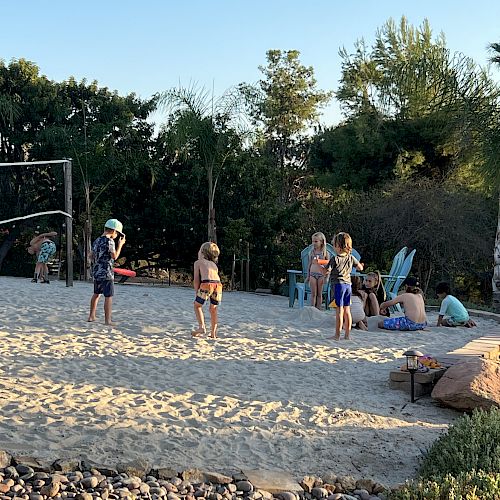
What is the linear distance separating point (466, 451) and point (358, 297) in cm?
583

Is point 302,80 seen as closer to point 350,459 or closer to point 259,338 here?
point 259,338

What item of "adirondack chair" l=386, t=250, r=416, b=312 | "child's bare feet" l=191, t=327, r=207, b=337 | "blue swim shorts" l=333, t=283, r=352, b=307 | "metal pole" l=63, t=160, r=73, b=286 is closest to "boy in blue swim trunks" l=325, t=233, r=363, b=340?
"blue swim shorts" l=333, t=283, r=352, b=307

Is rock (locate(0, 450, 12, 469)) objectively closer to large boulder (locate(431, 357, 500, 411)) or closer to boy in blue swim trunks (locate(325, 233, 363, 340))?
large boulder (locate(431, 357, 500, 411))

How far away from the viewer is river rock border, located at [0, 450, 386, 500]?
327 centimetres

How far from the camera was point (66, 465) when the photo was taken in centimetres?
354

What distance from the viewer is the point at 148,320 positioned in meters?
9.02

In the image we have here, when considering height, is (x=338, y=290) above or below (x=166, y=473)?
above

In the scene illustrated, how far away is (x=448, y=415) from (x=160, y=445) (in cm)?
219

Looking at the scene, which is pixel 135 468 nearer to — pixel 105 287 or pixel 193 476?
pixel 193 476

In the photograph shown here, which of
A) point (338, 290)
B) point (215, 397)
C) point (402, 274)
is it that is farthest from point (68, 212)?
point (215, 397)

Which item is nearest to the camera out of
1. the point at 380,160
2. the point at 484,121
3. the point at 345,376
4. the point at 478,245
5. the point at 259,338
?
the point at 345,376

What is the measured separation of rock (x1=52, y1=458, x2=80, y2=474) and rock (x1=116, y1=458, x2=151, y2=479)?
22 centimetres

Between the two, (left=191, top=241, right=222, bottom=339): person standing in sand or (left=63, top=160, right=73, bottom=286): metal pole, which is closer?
(left=191, top=241, right=222, bottom=339): person standing in sand

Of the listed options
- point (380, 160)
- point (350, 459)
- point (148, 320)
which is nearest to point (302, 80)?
point (380, 160)
